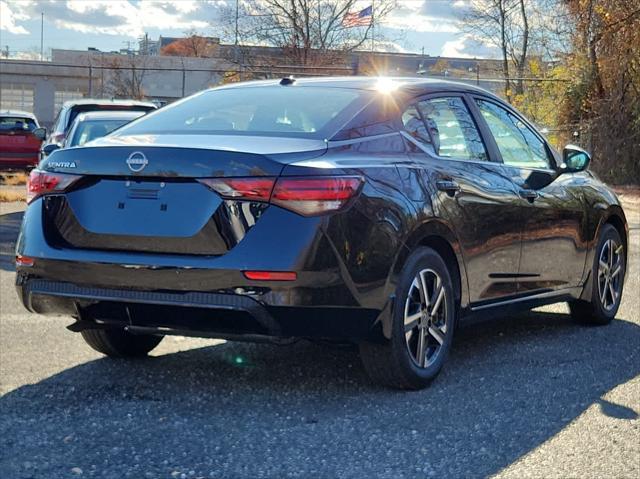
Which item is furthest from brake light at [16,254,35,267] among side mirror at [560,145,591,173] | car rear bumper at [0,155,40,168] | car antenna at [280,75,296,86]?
car rear bumper at [0,155,40,168]

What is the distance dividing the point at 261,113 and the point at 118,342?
1.53 m

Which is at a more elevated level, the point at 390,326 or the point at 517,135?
the point at 517,135

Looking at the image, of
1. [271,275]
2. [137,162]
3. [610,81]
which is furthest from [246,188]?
[610,81]

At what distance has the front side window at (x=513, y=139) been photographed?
5.93 metres

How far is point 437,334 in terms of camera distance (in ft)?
16.2

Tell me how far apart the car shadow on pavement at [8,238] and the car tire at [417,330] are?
213 inches

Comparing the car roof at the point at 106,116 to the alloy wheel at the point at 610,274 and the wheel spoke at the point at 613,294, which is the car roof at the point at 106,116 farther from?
the wheel spoke at the point at 613,294

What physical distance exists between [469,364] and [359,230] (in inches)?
60.3

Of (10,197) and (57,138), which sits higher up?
(57,138)

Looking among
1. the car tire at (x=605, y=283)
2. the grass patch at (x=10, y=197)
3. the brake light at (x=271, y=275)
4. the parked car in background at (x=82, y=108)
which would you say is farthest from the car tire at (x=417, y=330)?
the grass patch at (x=10, y=197)

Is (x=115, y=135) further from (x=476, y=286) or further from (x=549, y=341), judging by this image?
(x=549, y=341)

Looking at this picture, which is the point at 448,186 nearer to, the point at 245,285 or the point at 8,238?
the point at 245,285

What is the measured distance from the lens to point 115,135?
498cm

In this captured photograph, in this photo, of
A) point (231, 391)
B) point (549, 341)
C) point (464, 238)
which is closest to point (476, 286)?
point (464, 238)
